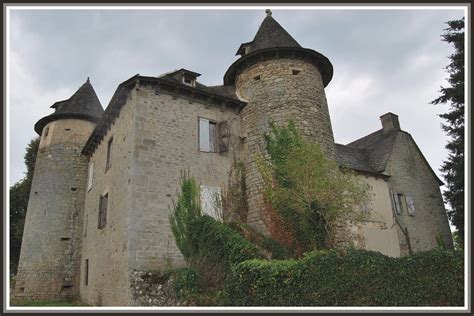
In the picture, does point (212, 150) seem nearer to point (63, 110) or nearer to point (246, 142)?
point (246, 142)

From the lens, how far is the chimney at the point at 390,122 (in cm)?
2275

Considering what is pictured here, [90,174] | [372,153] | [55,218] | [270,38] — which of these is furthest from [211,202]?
[372,153]

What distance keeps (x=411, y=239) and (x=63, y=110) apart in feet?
63.6

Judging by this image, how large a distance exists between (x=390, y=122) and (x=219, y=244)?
16813 millimetres

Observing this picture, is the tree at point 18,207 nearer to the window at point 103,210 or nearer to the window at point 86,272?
the window at point 86,272

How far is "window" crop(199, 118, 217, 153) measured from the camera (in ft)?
45.2

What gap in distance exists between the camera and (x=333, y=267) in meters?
7.38

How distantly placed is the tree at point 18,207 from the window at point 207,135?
16658mm

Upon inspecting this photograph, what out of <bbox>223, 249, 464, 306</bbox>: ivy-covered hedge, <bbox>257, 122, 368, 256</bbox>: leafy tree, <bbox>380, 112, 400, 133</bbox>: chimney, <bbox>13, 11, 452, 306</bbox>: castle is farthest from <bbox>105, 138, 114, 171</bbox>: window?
<bbox>380, 112, 400, 133</bbox>: chimney

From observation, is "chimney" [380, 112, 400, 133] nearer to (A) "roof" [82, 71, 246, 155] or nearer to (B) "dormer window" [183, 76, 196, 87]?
(A) "roof" [82, 71, 246, 155]

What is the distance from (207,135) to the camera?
1402 centimetres

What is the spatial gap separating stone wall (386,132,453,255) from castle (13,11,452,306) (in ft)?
0.25

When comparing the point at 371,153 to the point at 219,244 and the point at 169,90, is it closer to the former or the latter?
the point at 169,90

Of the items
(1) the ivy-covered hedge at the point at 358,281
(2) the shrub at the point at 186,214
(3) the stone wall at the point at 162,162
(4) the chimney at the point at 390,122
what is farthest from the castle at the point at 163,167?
(1) the ivy-covered hedge at the point at 358,281
